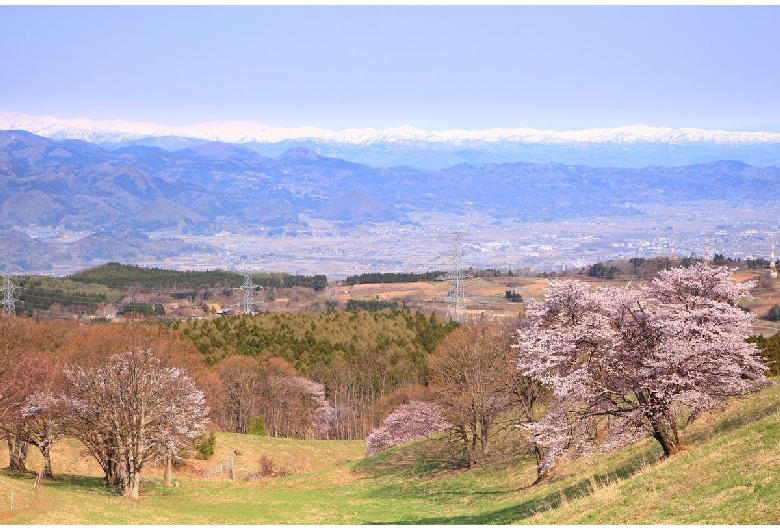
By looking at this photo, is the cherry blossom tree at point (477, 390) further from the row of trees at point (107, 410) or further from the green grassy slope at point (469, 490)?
the row of trees at point (107, 410)

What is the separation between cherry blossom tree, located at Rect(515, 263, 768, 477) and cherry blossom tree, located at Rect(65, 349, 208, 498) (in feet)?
57.8

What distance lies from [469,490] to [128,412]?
16701 mm

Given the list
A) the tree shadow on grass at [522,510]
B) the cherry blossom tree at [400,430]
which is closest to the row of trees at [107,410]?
the tree shadow on grass at [522,510]

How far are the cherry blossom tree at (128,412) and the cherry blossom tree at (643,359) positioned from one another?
17630 millimetres

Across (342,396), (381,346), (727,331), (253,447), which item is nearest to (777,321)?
(381,346)

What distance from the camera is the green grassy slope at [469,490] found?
21219 millimetres

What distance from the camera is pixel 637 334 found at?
2802cm

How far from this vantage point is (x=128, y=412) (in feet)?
120

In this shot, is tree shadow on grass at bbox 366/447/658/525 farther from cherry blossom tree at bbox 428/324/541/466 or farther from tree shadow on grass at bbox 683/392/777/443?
cherry blossom tree at bbox 428/324/541/466

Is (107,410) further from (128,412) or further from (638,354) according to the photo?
(638,354)

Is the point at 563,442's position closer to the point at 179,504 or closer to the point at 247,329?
the point at 179,504

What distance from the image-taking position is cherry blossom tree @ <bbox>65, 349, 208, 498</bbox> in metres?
36.4

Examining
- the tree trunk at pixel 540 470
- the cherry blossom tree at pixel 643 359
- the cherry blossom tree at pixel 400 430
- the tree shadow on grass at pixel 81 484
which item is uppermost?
the cherry blossom tree at pixel 643 359

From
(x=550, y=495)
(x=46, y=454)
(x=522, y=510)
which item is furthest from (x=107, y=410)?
(x=550, y=495)
